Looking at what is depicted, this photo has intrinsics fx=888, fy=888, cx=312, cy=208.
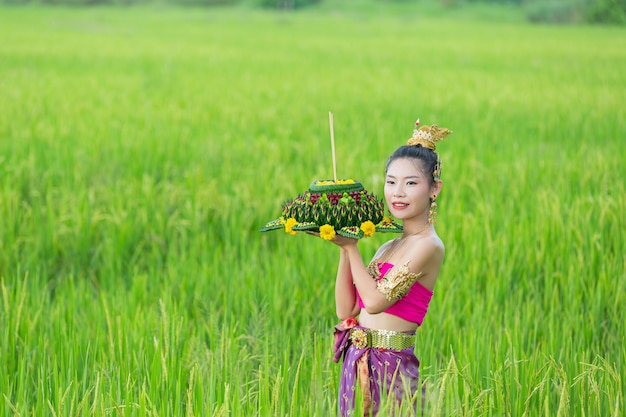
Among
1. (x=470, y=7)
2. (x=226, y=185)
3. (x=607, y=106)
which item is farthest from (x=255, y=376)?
(x=470, y=7)

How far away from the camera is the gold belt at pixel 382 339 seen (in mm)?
1653

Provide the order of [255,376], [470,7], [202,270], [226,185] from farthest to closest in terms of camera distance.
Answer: [470,7], [226,185], [202,270], [255,376]

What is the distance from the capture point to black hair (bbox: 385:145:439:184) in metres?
1.64

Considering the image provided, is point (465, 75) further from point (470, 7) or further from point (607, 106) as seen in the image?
point (470, 7)

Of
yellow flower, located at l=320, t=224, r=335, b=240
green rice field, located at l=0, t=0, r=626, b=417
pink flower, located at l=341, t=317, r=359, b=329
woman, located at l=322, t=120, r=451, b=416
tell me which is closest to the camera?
yellow flower, located at l=320, t=224, r=335, b=240

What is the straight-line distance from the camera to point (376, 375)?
1666mm

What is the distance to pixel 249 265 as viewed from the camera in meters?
3.14

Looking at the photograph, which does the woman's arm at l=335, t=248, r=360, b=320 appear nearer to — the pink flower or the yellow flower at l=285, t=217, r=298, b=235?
the pink flower

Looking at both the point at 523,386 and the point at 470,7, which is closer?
the point at 523,386

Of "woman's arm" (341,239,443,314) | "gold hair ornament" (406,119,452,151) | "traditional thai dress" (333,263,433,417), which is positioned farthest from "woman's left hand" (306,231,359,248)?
"gold hair ornament" (406,119,452,151)

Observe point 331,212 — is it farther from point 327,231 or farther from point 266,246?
point 266,246

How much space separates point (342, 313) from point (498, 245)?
163 cm

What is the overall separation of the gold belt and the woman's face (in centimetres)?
22

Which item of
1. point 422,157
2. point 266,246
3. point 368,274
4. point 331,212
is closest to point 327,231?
point 331,212
